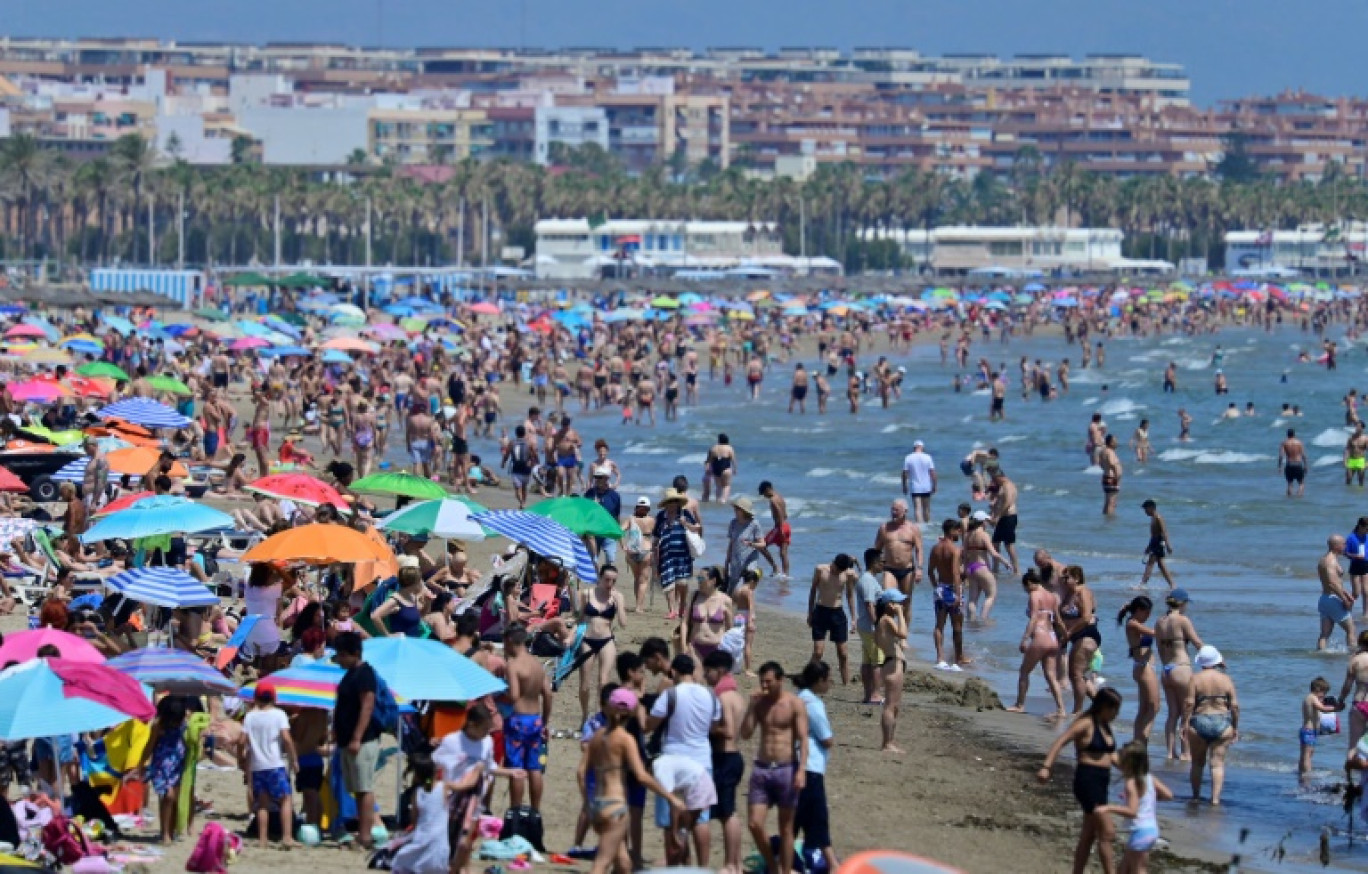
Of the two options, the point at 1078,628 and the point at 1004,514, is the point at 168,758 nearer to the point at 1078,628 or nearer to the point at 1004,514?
the point at 1078,628

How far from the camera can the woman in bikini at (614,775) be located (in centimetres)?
905

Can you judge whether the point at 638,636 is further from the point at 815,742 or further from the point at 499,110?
the point at 499,110

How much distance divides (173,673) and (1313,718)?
620cm

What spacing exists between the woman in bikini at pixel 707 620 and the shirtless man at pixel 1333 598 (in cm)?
515

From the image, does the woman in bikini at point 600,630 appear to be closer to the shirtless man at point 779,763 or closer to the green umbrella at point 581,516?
the green umbrella at point 581,516

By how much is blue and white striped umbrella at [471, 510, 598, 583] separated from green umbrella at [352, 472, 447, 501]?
2.68 metres

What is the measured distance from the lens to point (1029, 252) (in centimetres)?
11631

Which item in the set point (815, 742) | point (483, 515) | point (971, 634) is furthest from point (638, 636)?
point (815, 742)

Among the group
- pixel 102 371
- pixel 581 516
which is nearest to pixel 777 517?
pixel 581 516

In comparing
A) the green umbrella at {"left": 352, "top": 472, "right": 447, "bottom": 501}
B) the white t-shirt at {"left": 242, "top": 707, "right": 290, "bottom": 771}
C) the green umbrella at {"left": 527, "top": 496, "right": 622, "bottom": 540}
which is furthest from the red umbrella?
the white t-shirt at {"left": 242, "top": 707, "right": 290, "bottom": 771}

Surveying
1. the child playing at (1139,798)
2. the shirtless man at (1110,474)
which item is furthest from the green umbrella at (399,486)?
the shirtless man at (1110,474)

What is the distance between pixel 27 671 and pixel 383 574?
4.44 metres

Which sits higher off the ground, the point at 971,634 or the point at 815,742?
the point at 815,742

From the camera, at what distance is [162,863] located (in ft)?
30.2
